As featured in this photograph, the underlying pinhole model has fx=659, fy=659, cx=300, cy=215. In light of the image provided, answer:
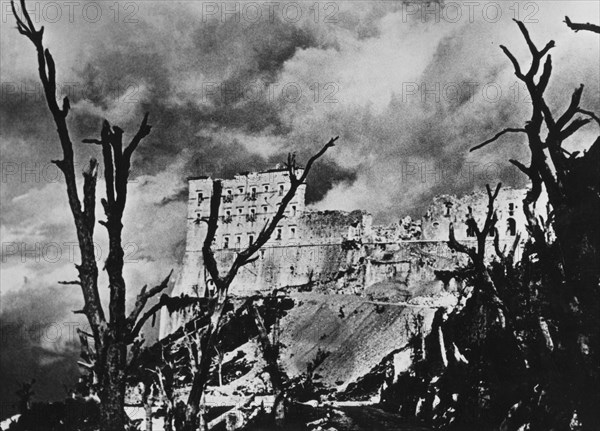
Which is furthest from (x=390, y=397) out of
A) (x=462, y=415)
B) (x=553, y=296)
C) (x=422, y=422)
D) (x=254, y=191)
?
(x=254, y=191)

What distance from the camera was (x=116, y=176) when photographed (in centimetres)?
748

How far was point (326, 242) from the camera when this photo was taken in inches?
2965

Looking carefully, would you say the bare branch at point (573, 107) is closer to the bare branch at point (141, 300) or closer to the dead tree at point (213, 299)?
the dead tree at point (213, 299)

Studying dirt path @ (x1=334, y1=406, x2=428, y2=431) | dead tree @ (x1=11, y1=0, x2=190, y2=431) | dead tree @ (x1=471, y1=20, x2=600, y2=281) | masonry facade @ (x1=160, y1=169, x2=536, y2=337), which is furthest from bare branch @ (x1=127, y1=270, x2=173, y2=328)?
masonry facade @ (x1=160, y1=169, x2=536, y2=337)

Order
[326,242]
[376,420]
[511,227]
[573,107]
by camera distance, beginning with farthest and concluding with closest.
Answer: [326,242] → [511,227] → [376,420] → [573,107]

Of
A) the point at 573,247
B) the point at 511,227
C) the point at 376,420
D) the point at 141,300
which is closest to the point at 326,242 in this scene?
the point at 511,227

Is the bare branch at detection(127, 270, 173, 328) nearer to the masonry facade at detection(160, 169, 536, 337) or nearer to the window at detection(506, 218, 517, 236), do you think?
the masonry facade at detection(160, 169, 536, 337)

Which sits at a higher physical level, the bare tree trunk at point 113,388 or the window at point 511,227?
the window at point 511,227

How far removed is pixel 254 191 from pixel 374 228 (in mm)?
15708

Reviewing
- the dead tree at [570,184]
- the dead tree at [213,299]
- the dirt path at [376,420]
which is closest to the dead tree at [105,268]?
the dead tree at [213,299]

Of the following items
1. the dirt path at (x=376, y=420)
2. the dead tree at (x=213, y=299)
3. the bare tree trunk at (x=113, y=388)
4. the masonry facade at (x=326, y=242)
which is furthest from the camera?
the masonry facade at (x=326, y=242)

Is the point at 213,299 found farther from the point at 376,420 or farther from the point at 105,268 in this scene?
the point at 376,420

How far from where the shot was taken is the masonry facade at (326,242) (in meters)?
67.7

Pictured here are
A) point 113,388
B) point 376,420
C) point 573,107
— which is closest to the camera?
point 113,388
